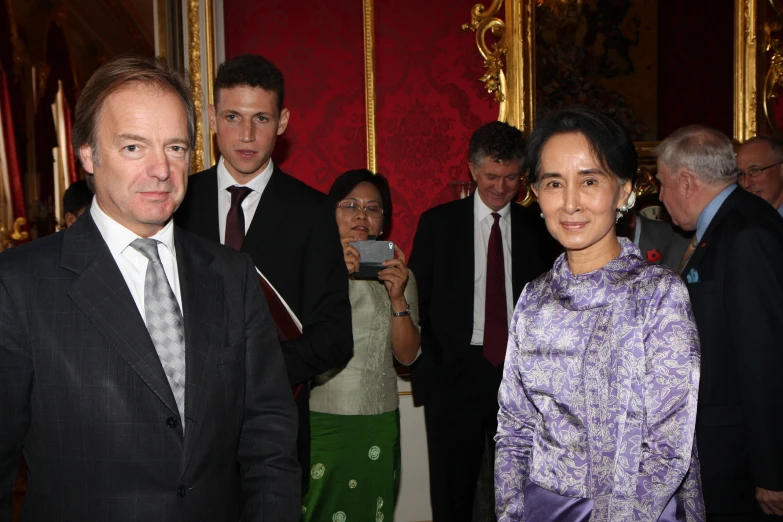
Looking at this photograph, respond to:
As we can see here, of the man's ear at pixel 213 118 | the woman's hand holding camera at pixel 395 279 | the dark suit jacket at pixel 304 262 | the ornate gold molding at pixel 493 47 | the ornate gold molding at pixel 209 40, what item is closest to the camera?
the dark suit jacket at pixel 304 262

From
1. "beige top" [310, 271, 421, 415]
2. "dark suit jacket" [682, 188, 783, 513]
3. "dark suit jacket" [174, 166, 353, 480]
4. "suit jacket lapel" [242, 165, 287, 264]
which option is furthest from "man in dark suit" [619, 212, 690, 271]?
"suit jacket lapel" [242, 165, 287, 264]

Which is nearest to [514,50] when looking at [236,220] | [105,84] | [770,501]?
[236,220]

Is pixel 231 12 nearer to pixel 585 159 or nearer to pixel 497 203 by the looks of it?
pixel 497 203

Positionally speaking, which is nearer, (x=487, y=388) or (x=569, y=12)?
(x=487, y=388)

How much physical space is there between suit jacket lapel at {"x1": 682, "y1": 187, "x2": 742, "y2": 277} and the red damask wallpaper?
198cm

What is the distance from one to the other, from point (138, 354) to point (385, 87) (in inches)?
128

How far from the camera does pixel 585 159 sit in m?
1.83

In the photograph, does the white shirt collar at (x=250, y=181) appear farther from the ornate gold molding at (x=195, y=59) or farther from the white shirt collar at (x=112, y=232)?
the ornate gold molding at (x=195, y=59)

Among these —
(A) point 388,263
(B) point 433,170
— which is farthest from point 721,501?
(B) point 433,170

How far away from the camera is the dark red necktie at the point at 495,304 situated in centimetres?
351

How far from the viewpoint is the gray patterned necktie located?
59.3 inches

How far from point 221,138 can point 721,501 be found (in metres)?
2.06

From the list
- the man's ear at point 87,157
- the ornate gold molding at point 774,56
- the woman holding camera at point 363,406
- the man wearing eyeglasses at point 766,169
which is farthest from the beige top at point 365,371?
the ornate gold molding at point 774,56

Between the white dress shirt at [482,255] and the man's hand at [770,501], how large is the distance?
1.44 meters
